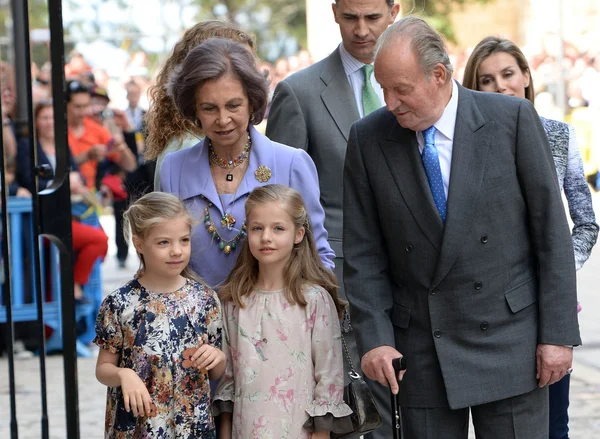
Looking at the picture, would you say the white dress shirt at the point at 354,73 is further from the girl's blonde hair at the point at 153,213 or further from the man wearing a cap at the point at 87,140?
the man wearing a cap at the point at 87,140

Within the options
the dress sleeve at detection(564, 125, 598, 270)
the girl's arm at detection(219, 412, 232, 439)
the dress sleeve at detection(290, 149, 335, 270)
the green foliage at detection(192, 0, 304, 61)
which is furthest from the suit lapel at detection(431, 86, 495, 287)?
the green foliage at detection(192, 0, 304, 61)

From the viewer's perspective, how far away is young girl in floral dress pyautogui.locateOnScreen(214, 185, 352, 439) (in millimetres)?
3729

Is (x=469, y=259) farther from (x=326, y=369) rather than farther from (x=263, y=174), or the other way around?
(x=263, y=174)

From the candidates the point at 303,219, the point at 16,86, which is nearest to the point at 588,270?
the point at 16,86

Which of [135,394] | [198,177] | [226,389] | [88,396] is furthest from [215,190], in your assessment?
[88,396]

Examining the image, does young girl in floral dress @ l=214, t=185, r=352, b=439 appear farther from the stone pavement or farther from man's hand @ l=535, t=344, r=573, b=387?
the stone pavement

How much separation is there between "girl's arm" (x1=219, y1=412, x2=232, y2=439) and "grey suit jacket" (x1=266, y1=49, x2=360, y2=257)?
47.7 inches

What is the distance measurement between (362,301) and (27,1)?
139cm

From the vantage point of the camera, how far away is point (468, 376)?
359 cm

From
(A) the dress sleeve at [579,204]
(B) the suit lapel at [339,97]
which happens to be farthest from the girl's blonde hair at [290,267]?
(A) the dress sleeve at [579,204]

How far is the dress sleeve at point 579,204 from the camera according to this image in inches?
186

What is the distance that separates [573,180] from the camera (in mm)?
4844

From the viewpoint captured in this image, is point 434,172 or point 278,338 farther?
point 278,338

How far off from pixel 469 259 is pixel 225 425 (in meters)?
0.99
